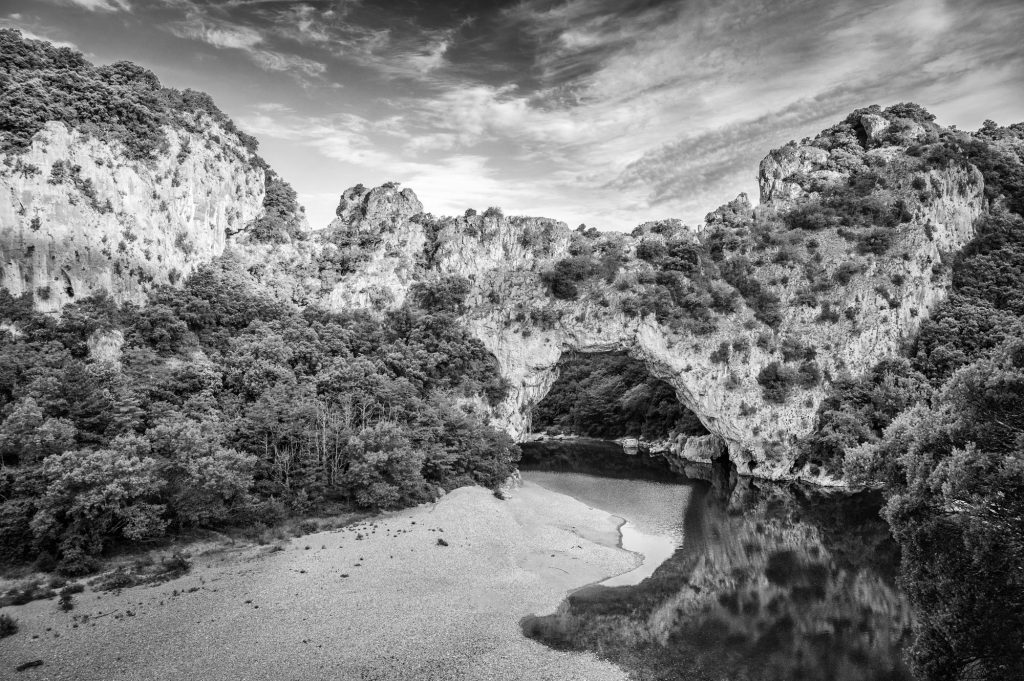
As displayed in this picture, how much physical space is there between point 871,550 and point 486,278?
4184cm

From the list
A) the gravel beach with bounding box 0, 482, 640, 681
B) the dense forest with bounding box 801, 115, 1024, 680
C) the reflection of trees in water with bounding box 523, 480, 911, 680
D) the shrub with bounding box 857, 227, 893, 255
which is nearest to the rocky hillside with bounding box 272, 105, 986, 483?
the shrub with bounding box 857, 227, 893, 255

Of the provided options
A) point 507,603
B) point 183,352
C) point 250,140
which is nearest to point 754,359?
point 507,603

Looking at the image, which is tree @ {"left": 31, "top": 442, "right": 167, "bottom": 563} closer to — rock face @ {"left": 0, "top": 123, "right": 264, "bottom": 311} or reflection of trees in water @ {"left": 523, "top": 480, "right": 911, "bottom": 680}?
reflection of trees in water @ {"left": 523, "top": 480, "right": 911, "bottom": 680}

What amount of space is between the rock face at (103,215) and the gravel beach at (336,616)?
33.2 metres

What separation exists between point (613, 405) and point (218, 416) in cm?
5878

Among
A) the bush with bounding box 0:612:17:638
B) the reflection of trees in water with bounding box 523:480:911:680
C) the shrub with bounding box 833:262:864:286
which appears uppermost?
the shrub with bounding box 833:262:864:286

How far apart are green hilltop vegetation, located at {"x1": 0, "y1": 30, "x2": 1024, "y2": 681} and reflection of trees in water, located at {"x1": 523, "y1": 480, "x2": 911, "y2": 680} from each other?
5.44 m

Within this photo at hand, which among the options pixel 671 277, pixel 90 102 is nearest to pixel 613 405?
pixel 671 277

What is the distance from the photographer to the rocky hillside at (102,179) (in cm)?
4269

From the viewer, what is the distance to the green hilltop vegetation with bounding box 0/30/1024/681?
41.0ft

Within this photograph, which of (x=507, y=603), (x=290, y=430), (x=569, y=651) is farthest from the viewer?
(x=290, y=430)

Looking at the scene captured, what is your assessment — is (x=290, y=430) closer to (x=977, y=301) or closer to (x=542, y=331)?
(x=542, y=331)

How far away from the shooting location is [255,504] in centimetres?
2923

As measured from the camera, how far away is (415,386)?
47.4 m
